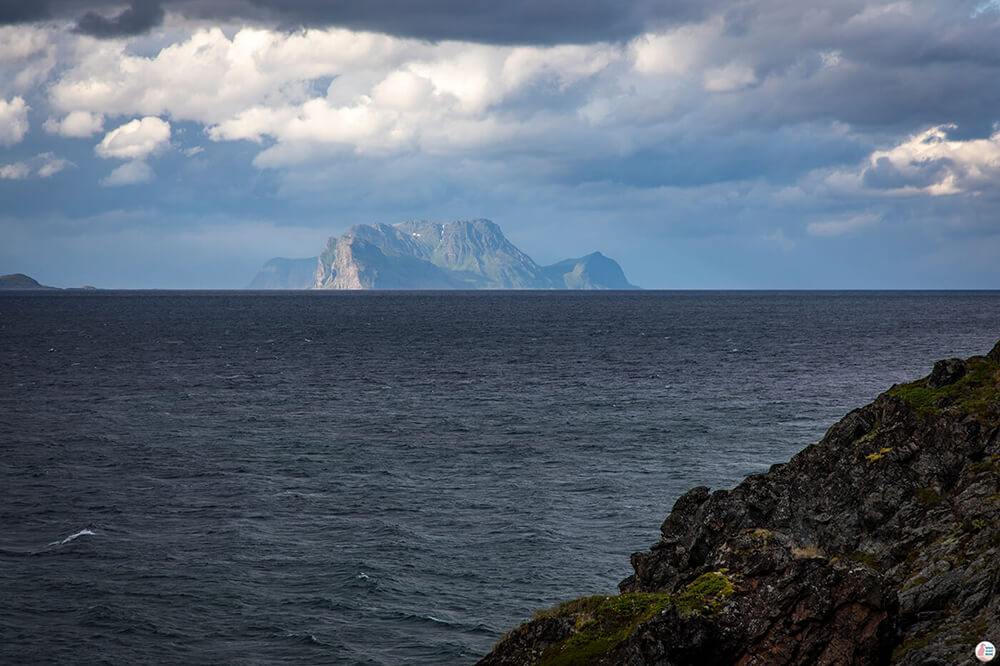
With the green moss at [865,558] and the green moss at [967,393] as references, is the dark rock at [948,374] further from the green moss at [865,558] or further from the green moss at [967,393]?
the green moss at [865,558]

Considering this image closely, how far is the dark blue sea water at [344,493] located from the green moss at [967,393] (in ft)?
63.1

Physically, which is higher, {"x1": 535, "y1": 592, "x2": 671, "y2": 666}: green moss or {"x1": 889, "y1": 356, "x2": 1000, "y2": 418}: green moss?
{"x1": 889, "y1": 356, "x2": 1000, "y2": 418}: green moss

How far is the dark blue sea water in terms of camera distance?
41469 millimetres

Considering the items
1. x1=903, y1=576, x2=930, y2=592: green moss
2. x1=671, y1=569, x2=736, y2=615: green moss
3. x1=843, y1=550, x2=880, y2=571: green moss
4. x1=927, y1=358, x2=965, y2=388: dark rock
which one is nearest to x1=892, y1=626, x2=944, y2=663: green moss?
x1=903, y1=576, x2=930, y2=592: green moss

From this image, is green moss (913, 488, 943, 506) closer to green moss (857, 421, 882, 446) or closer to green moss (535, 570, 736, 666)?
green moss (857, 421, 882, 446)

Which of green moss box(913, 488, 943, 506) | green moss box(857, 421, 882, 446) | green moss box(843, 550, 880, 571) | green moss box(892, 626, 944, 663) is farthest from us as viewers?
green moss box(857, 421, 882, 446)

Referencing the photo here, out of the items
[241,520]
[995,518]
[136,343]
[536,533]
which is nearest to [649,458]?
[536,533]

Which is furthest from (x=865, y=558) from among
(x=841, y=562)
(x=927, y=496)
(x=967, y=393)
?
(x=841, y=562)

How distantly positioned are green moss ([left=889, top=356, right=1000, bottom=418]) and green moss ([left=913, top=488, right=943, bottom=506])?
11.2 feet

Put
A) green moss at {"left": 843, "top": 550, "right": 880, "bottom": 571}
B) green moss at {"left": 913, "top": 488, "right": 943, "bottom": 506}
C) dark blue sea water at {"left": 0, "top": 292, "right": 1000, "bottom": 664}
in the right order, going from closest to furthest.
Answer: green moss at {"left": 843, "top": 550, "right": 880, "bottom": 571} → green moss at {"left": 913, "top": 488, "right": 943, "bottom": 506} → dark blue sea water at {"left": 0, "top": 292, "right": 1000, "bottom": 664}

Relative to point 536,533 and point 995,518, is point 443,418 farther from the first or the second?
point 995,518

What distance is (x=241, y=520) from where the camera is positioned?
5625 centimetres

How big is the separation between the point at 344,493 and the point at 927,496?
41983mm

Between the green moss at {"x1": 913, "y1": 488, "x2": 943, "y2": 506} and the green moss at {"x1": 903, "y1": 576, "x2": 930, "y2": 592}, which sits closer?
the green moss at {"x1": 903, "y1": 576, "x2": 930, "y2": 592}
